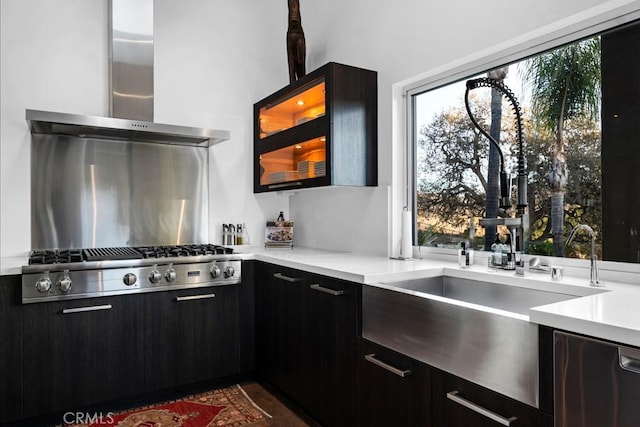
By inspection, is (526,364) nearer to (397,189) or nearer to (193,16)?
(397,189)

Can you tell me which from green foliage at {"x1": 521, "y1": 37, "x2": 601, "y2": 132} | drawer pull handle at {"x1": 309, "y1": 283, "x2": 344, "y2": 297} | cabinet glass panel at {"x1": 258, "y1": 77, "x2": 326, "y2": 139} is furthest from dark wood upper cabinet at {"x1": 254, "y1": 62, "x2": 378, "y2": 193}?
green foliage at {"x1": 521, "y1": 37, "x2": 601, "y2": 132}

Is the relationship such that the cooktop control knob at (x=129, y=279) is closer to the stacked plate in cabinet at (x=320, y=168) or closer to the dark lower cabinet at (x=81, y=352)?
the dark lower cabinet at (x=81, y=352)

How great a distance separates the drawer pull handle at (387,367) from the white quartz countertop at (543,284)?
1.01ft

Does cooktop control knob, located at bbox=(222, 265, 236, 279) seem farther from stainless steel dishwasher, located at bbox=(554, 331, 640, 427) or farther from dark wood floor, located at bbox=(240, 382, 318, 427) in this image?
stainless steel dishwasher, located at bbox=(554, 331, 640, 427)

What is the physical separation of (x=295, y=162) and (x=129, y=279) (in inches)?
54.1

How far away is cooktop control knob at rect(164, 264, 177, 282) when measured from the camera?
2.49m

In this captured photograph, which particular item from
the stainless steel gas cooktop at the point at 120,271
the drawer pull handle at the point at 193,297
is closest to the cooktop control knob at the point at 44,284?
the stainless steel gas cooktop at the point at 120,271

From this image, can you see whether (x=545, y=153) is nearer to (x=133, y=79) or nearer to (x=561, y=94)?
(x=561, y=94)

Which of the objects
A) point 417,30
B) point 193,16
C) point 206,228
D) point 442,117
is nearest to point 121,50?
point 193,16

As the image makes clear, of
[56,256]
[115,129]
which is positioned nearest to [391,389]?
[56,256]

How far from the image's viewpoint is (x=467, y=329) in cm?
135

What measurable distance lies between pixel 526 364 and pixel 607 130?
113cm

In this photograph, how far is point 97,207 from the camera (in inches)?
115

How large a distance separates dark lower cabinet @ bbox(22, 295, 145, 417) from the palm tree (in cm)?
224
